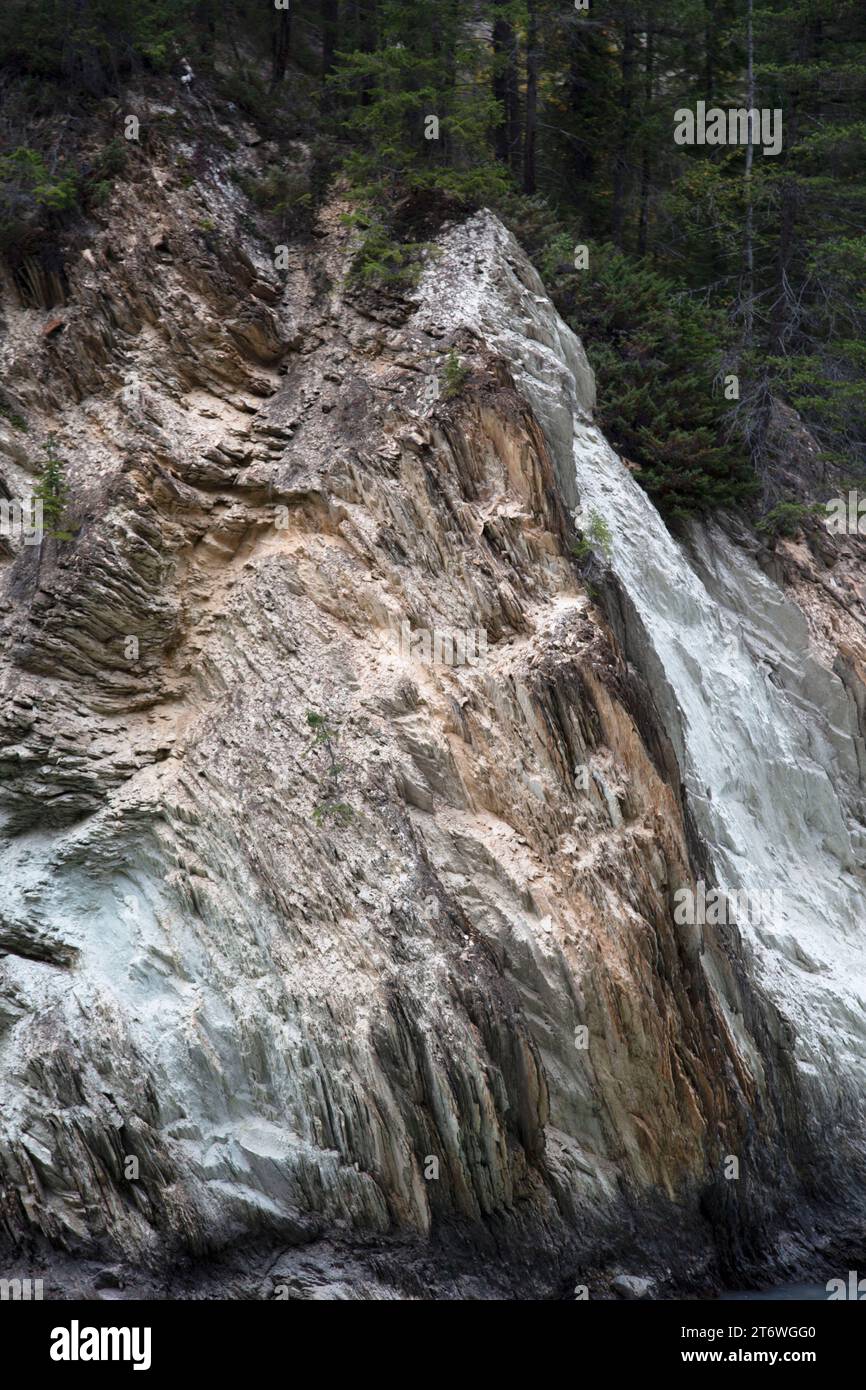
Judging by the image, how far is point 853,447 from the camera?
19.9 m

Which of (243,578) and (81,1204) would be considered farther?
(243,578)

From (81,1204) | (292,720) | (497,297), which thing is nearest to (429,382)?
(497,297)

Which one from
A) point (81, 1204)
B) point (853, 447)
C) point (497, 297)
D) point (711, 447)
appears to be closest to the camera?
point (81, 1204)

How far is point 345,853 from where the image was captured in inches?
466

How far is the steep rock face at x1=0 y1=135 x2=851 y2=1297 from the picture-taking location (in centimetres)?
1098

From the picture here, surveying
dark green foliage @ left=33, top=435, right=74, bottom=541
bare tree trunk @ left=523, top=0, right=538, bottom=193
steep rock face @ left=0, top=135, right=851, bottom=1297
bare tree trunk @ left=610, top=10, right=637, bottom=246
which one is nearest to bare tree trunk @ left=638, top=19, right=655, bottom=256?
bare tree trunk @ left=610, top=10, right=637, bottom=246

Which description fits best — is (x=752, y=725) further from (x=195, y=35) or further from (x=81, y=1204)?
(x=195, y=35)

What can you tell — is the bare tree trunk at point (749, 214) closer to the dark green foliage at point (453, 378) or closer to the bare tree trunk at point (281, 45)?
the dark green foliage at point (453, 378)

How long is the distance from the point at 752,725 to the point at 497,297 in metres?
6.38

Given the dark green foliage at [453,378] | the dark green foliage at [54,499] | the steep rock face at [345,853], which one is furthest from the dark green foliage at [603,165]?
the dark green foliage at [54,499]

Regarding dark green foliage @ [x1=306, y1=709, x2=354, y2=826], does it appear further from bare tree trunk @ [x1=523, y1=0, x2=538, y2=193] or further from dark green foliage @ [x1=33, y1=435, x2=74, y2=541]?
bare tree trunk @ [x1=523, y1=0, x2=538, y2=193]

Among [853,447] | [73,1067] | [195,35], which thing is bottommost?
[73,1067]

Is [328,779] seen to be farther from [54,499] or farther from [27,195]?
[27,195]

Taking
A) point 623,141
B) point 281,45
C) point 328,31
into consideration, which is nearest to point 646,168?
point 623,141
